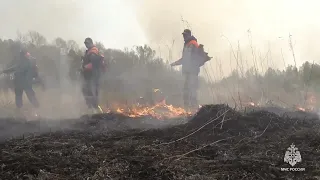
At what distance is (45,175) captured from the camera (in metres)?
2.90

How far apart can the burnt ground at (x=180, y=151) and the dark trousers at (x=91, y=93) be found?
342cm

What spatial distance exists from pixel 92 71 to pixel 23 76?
1.78m

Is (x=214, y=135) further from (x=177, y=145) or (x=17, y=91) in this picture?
(x=17, y=91)

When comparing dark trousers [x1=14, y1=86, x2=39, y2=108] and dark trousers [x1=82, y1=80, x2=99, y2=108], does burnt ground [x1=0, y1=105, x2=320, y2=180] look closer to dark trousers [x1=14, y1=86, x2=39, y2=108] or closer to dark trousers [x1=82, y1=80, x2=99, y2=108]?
dark trousers [x1=82, y1=80, x2=99, y2=108]

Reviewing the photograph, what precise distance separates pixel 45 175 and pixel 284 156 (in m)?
2.18

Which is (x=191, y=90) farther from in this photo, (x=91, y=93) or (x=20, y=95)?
(x=20, y=95)

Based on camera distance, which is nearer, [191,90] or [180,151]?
[180,151]

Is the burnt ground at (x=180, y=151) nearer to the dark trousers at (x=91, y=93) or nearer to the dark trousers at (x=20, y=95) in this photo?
the dark trousers at (x=91, y=93)

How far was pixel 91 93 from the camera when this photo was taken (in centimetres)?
898

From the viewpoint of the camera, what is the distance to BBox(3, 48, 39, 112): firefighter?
9070mm

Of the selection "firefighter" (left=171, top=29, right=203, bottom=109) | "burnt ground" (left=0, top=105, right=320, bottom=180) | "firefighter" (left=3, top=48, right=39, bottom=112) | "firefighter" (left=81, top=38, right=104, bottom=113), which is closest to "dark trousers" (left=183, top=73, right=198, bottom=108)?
"firefighter" (left=171, top=29, right=203, bottom=109)

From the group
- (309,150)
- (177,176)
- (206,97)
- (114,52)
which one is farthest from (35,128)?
(114,52)

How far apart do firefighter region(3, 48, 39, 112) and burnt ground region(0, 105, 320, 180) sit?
147 inches

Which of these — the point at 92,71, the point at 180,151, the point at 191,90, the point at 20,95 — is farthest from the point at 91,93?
the point at 180,151
